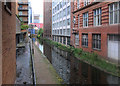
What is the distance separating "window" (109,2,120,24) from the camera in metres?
14.8

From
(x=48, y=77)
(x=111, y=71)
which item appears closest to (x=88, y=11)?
(x=111, y=71)

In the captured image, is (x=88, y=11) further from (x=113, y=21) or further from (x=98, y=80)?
(x=98, y=80)

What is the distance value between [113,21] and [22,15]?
4299cm

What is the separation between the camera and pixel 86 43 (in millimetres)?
22500

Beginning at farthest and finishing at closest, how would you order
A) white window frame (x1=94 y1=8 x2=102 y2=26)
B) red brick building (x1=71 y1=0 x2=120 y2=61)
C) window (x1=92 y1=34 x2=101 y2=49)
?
white window frame (x1=94 y1=8 x2=102 y2=26), window (x1=92 y1=34 x2=101 y2=49), red brick building (x1=71 y1=0 x2=120 y2=61)

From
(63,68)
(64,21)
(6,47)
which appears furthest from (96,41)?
(64,21)

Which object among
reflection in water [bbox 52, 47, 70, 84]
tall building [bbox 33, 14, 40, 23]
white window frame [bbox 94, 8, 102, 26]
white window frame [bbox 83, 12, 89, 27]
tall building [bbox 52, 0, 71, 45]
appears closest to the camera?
reflection in water [bbox 52, 47, 70, 84]

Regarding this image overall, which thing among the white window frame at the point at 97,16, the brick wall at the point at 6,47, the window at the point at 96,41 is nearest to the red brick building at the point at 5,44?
the brick wall at the point at 6,47

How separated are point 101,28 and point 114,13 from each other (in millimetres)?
2779

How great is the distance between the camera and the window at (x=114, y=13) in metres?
14.8

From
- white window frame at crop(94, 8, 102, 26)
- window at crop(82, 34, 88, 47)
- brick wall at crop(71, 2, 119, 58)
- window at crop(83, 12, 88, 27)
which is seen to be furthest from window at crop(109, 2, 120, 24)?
window at crop(82, 34, 88, 47)

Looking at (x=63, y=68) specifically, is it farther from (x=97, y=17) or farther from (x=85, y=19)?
(x=85, y=19)

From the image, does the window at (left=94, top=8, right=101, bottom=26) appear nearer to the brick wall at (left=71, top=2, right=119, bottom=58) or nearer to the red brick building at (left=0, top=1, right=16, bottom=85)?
the brick wall at (left=71, top=2, right=119, bottom=58)

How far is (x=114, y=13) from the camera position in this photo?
15.5 m
